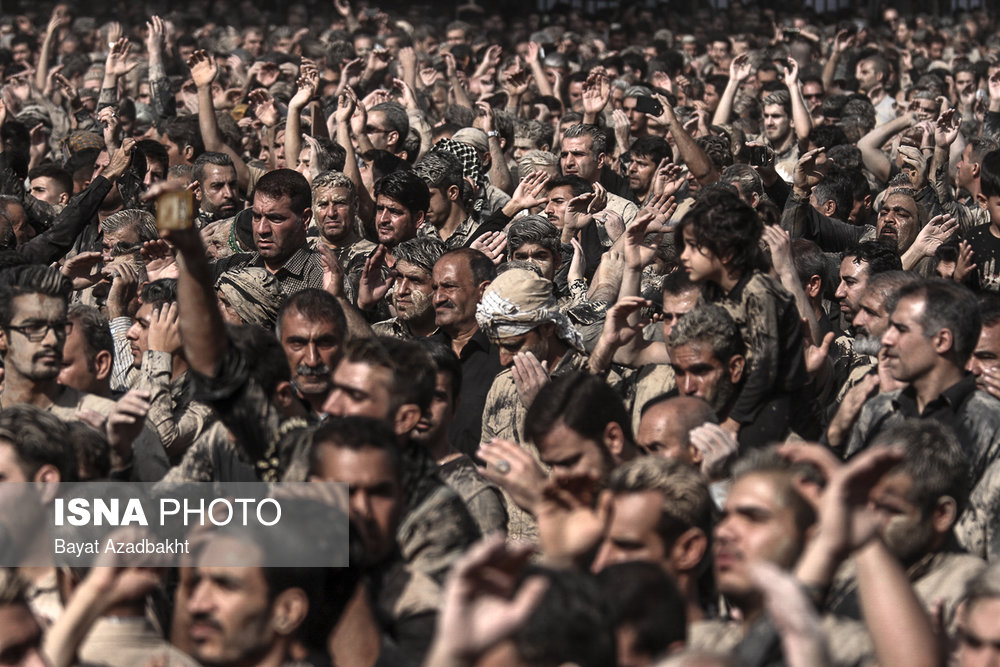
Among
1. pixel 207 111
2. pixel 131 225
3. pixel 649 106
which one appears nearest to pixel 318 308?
pixel 131 225

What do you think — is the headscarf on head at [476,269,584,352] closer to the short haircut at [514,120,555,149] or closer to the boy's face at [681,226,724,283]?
the boy's face at [681,226,724,283]

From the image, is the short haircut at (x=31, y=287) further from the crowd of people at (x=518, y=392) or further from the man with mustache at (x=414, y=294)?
the man with mustache at (x=414, y=294)

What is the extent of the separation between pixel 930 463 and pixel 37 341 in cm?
332

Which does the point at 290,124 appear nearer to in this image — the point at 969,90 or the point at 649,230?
the point at 649,230

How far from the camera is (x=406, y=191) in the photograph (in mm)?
8766

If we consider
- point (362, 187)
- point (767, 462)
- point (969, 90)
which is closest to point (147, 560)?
point (767, 462)

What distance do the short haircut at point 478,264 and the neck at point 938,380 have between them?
227cm

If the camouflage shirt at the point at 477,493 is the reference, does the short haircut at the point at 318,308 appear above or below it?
above

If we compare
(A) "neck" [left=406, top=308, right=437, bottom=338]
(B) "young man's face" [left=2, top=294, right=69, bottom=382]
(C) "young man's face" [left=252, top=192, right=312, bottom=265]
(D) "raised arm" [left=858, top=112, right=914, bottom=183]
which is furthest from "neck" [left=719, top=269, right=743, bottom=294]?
(D) "raised arm" [left=858, top=112, right=914, bottom=183]

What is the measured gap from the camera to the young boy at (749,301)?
19.4 feet

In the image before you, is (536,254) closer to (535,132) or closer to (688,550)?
(688,550)

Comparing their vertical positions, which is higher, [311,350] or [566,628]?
[311,350]

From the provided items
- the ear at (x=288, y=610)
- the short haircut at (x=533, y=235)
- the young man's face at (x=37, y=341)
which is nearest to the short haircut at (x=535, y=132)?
the short haircut at (x=533, y=235)

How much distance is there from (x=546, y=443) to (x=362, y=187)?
4874mm
